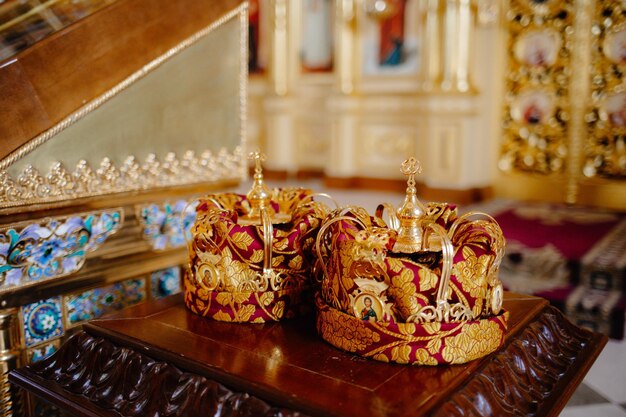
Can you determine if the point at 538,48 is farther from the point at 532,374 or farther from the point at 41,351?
the point at 41,351

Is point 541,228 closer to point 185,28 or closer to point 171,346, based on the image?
point 185,28

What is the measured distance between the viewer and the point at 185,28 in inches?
64.6

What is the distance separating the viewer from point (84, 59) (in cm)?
143

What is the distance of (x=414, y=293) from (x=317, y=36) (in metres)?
5.94

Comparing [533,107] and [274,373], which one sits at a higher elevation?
[533,107]

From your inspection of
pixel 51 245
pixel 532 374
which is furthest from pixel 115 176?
pixel 532 374

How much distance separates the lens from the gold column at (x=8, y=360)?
4.46 feet

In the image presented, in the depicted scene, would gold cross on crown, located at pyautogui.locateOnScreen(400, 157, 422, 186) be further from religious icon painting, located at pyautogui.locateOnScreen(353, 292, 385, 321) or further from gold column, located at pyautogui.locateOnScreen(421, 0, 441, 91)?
gold column, located at pyautogui.locateOnScreen(421, 0, 441, 91)

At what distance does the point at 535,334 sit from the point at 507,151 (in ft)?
13.2

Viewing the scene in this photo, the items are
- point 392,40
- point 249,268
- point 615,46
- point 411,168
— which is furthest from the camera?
point 392,40

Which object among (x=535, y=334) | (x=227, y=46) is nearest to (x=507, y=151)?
(x=227, y=46)

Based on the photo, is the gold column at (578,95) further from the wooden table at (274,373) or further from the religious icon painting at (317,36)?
the wooden table at (274,373)

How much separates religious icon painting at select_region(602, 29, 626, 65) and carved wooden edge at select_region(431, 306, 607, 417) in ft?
11.9

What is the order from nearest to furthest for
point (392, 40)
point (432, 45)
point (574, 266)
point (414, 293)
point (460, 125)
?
point (414, 293), point (574, 266), point (460, 125), point (432, 45), point (392, 40)
